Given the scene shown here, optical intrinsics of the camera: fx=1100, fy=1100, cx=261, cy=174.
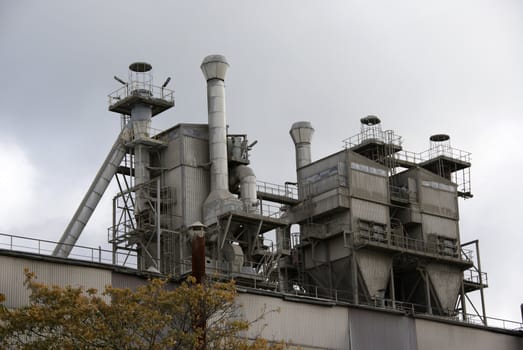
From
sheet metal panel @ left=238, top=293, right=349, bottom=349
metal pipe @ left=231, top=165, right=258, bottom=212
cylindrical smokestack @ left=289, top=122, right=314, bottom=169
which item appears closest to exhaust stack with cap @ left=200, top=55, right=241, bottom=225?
metal pipe @ left=231, top=165, right=258, bottom=212

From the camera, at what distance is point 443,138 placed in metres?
83.3

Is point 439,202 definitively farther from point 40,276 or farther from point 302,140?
point 40,276

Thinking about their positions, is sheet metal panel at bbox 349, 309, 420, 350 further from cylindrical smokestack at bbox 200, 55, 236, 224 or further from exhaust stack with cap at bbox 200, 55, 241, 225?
cylindrical smokestack at bbox 200, 55, 236, 224

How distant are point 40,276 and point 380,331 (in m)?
21.0

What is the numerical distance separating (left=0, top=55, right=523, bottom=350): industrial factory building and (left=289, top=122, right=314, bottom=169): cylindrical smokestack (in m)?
0.10

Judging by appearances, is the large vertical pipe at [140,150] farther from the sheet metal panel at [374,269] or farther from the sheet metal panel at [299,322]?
the sheet metal panel at [299,322]

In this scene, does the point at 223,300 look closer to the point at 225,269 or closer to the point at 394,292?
the point at 225,269

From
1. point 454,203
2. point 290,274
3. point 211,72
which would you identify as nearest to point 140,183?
point 211,72

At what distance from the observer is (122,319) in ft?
130

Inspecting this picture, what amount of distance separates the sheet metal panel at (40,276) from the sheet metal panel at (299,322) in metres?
7.83

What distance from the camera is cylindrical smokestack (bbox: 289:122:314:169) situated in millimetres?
79625

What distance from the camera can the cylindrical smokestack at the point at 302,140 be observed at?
7962 centimetres

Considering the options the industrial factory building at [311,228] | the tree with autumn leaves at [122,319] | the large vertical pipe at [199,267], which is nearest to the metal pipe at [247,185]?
the industrial factory building at [311,228]

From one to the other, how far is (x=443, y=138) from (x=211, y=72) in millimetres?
22137
